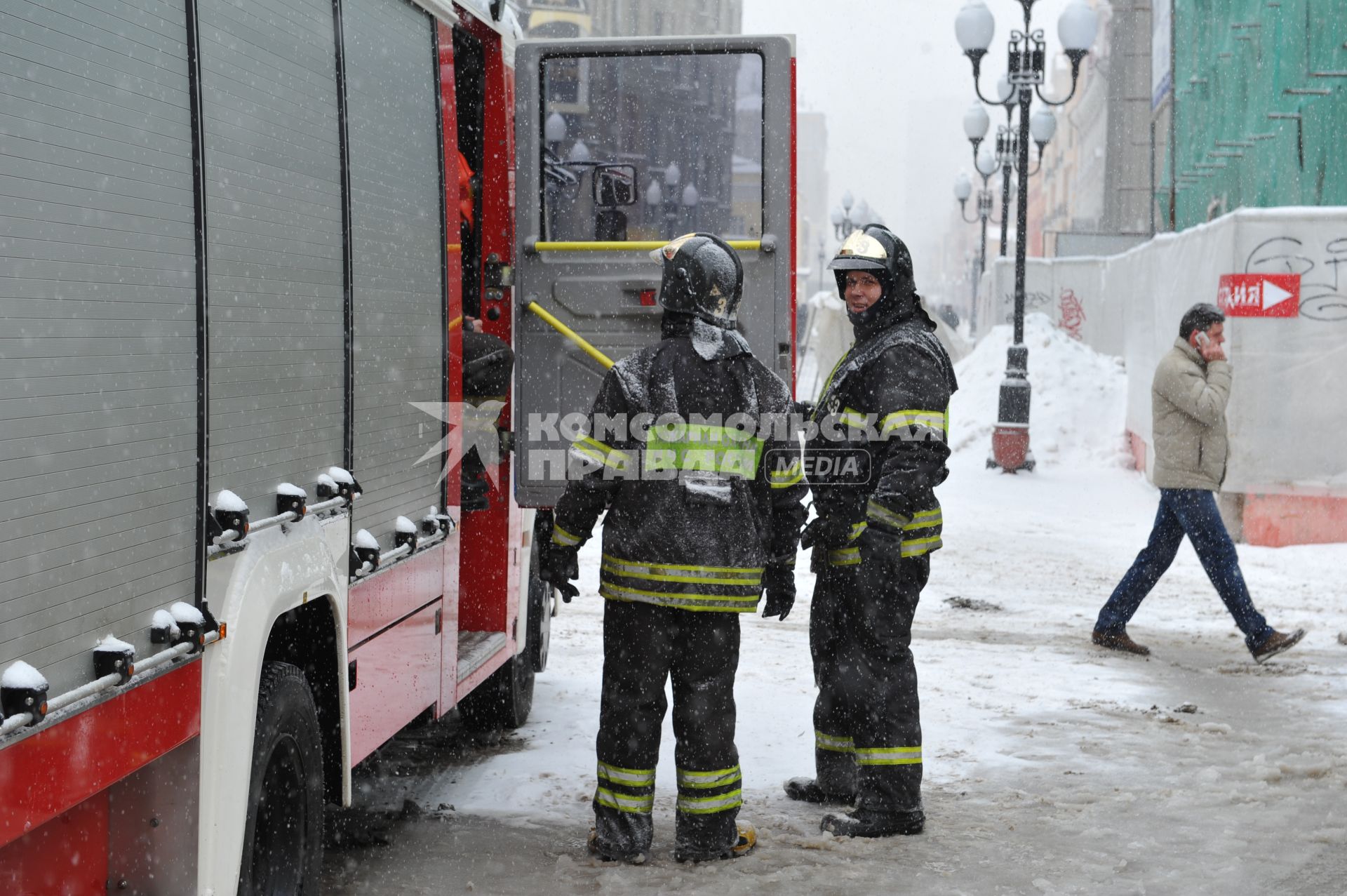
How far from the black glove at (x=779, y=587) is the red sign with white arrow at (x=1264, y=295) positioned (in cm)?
803

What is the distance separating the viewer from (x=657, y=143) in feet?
20.9

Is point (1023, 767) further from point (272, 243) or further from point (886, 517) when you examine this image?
point (272, 243)

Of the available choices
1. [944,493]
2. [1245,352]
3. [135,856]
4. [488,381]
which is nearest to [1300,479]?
[1245,352]

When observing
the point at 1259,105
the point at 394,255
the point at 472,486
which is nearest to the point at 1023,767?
the point at 472,486

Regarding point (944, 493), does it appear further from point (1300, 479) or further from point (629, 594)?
point (629, 594)

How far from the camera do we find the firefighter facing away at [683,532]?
15.5 ft

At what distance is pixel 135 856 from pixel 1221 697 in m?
5.73

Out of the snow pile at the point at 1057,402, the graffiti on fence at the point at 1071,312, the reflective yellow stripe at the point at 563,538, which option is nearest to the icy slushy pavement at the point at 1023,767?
the reflective yellow stripe at the point at 563,538

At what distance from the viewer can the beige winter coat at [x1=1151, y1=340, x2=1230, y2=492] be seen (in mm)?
8062

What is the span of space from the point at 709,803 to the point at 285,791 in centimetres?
150

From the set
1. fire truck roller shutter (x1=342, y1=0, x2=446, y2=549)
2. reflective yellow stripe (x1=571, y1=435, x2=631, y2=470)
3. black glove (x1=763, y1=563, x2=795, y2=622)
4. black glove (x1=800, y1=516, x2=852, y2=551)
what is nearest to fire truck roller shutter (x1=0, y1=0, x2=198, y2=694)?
fire truck roller shutter (x1=342, y1=0, x2=446, y2=549)

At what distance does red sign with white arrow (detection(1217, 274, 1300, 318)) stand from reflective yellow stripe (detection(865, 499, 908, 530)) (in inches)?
305

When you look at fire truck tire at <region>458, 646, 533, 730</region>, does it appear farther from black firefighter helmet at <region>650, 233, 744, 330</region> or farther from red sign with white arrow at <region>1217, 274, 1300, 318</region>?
red sign with white arrow at <region>1217, 274, 1300, 318</region>

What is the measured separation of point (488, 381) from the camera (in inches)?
223
